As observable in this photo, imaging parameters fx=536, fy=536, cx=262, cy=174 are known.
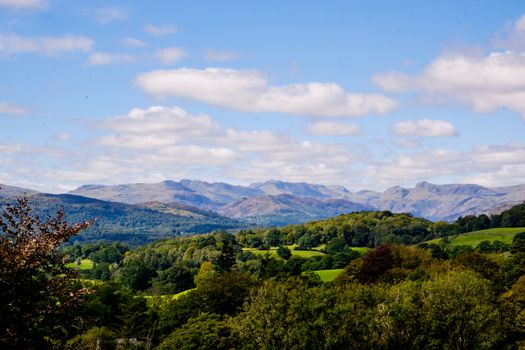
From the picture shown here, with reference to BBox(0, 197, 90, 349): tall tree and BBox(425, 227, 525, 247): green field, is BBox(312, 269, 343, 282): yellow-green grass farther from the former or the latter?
BBox(0, 197, 90, 349): tall tree

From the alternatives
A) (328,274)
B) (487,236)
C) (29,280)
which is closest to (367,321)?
(29,280)

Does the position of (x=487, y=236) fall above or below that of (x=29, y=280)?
below

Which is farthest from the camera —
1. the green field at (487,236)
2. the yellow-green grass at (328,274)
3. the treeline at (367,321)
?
the green field at (487,236)

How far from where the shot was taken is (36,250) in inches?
682

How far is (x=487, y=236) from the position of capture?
185 metres

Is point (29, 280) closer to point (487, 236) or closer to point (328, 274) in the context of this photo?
point (328, 274)

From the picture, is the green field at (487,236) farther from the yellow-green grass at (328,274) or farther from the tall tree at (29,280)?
the tall tree at (29,280)

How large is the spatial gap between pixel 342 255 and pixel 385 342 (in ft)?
329

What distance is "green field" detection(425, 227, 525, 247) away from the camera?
177 metres

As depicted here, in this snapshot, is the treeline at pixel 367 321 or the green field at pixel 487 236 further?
the green field at pixel 487 236

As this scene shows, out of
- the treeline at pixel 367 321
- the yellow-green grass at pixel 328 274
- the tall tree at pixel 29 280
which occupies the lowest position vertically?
the yellow-green grass at pixel 328 274

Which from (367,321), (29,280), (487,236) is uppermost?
(29,280)

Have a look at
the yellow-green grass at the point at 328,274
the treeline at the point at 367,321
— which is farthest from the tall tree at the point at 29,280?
the yellow-green grass at the point at 328,274

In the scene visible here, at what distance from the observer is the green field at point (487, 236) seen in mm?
176712
